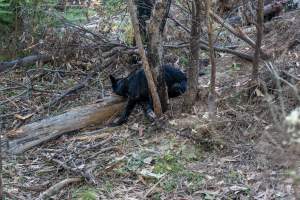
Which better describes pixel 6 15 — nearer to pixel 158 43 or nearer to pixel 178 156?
pixel 158 43

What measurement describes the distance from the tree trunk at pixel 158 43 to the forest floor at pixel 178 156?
1.27 ft

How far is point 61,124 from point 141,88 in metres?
1.25

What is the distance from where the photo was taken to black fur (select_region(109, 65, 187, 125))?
769 centimetres

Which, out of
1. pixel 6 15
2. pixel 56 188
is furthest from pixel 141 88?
pixel 6 15

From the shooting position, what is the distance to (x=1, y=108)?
8.61 m

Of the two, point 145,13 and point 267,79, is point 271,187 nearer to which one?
point 267,79

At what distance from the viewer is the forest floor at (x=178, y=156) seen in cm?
591

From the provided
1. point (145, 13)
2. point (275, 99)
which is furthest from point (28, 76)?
point (275, 99)

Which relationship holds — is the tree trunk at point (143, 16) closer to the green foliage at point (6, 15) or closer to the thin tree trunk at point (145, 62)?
the thin tree trunk at point (145, 62)

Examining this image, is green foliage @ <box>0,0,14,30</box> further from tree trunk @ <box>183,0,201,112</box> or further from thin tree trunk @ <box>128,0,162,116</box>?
tree trunk @ <box>183,0,201,112</box>

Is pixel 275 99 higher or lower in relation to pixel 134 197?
higher

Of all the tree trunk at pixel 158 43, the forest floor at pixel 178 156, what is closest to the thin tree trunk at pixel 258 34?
the forest floor at pixel 178 156

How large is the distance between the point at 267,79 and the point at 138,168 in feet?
7.26

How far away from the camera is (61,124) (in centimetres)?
761
